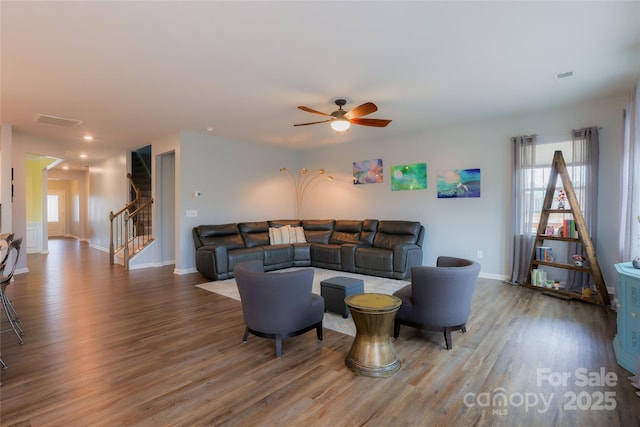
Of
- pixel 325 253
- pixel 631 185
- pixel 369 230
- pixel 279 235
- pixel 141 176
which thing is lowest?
pixel 325 253

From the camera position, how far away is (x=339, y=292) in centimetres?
364

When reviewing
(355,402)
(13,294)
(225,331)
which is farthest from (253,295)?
(13,294)

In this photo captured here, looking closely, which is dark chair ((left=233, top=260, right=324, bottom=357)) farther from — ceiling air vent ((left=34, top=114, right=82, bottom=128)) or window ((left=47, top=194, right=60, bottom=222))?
window ((left=47, top=194, right=60, bottom=222))

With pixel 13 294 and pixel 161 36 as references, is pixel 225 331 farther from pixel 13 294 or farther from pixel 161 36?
pixel 13 294

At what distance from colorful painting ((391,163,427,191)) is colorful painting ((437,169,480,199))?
0.34m

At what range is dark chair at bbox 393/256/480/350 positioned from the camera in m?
2.74

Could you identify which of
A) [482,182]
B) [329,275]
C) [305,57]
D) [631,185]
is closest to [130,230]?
[329,275]

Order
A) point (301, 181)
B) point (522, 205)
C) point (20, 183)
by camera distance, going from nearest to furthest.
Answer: point (522, 205), point (20, 183), point (301, 181)

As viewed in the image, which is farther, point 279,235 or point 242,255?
point 279,235

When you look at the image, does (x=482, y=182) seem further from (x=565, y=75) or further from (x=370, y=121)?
(x=370, y=121)

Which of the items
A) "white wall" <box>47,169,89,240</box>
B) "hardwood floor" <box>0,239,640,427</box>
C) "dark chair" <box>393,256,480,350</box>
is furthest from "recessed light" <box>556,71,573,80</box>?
"white wall" <box>47,169,89,240</box>

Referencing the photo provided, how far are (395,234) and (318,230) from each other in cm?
184

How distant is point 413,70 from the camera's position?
3.40 metres

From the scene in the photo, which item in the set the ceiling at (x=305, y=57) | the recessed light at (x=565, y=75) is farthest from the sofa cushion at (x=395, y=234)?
the recessed light at (x=565, y=75)
